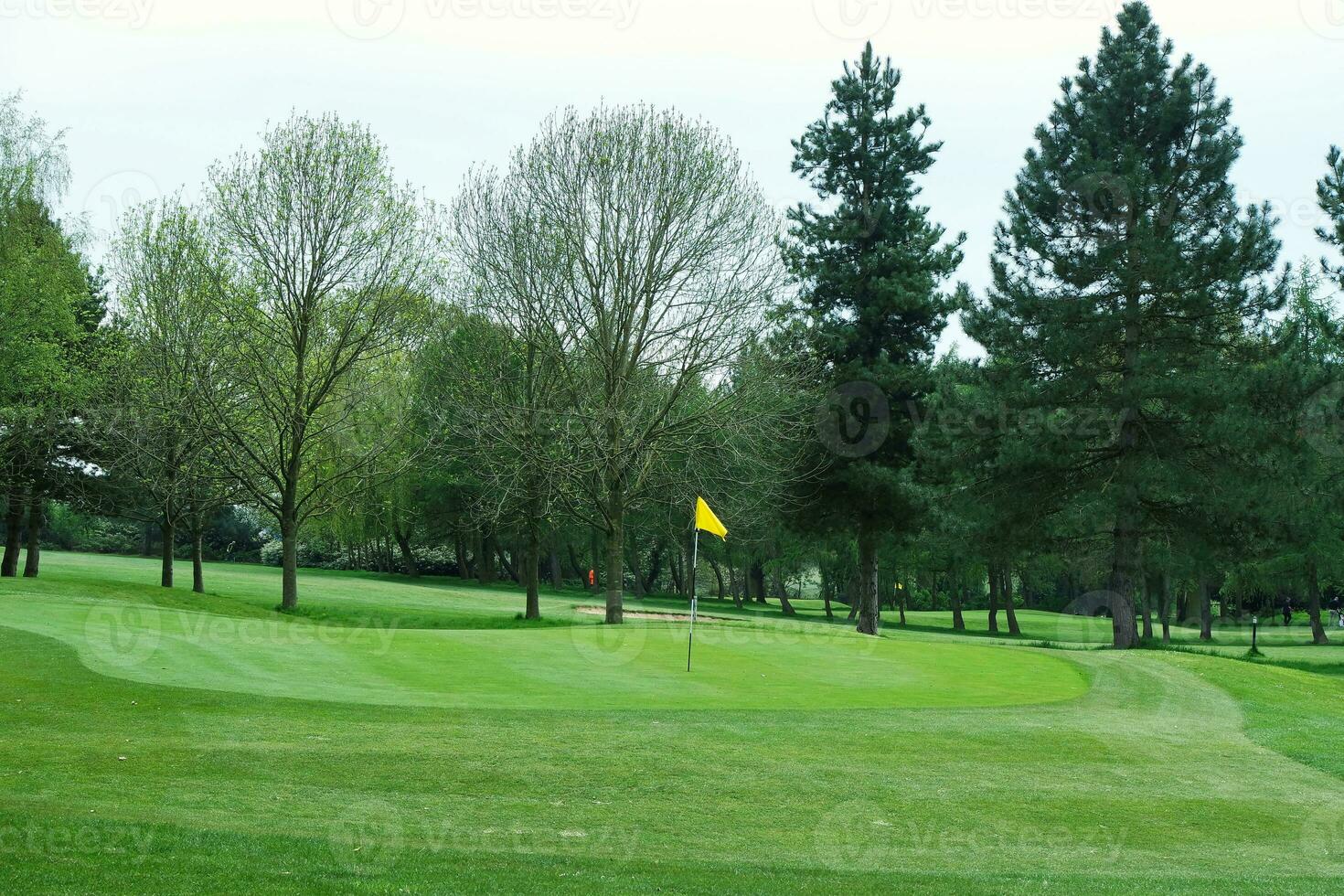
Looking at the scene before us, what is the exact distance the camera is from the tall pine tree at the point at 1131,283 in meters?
28.5

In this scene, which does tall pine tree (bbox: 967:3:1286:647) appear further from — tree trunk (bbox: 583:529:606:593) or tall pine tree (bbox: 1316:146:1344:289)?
tree trunk (bbox: 583:529:606:593)

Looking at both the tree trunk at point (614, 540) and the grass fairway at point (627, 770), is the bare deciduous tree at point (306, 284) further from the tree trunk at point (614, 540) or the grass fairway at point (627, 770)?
the grass fairway at point (627, 770)

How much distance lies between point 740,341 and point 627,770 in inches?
791

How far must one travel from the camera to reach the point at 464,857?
7.88 metres

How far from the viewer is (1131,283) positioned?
28.8m

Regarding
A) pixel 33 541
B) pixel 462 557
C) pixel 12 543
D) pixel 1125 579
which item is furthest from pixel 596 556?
pixel 1125 579

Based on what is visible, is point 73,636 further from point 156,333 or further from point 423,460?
point 423,460

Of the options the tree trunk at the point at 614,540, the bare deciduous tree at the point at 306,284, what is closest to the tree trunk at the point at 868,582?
the tree trunk at the point at 614,540

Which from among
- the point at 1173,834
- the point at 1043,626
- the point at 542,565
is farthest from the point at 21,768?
the point at 542,565

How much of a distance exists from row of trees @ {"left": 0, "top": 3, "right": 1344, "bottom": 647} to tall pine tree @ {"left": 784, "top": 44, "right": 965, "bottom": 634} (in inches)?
4.7

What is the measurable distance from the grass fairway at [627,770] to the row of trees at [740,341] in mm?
10599

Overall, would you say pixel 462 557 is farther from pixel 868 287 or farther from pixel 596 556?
pixel 868 287

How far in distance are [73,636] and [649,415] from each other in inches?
635

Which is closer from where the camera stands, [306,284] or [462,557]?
[306,284]
